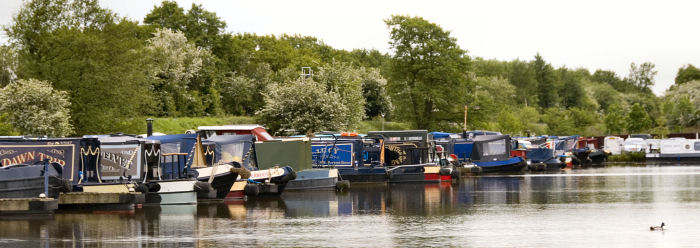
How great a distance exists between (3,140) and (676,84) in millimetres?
144585

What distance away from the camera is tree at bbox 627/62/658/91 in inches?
7219

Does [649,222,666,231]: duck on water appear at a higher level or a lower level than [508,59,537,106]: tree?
lower

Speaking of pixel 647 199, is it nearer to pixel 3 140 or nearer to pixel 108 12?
pixel 3 140

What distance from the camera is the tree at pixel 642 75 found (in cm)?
18338

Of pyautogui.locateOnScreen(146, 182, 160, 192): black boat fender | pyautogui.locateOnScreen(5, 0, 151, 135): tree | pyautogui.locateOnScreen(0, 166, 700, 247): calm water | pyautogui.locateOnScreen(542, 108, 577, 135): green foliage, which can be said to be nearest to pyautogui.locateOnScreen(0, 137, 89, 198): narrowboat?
pyautogui.locateOnScreen(0, 166, 700, 247): calm water

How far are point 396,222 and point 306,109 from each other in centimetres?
3937

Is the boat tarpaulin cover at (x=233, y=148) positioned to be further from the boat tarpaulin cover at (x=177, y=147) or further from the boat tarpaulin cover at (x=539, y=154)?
the boat tarpaulin cover at (x=539, y=154)

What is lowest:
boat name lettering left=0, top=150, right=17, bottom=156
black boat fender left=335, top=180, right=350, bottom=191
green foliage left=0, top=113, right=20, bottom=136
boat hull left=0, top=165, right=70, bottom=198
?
black boat fender left=335, top=180, right=350, bottom=191

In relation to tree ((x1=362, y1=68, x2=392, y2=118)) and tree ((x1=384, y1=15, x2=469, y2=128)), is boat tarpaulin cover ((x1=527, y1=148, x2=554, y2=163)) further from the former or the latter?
tree ((x1=362, y1=68, x2=392, y2=118))

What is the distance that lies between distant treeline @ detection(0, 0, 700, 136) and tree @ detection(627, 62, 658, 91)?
41.0 m

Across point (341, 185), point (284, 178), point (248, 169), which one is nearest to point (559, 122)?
point (341, 185)

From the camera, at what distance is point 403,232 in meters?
24.3

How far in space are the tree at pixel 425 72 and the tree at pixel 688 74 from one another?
80.5m

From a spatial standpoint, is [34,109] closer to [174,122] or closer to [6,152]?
[174,122]
